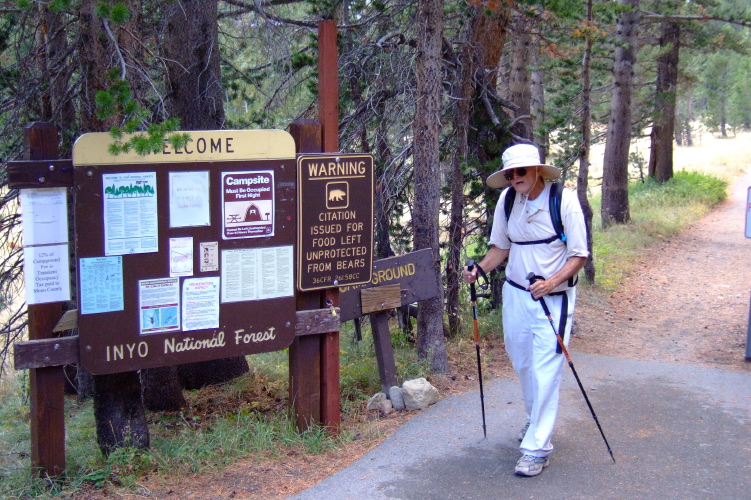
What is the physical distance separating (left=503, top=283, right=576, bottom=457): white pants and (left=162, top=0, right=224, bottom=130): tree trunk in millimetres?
4089

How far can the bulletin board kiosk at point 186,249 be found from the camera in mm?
4461

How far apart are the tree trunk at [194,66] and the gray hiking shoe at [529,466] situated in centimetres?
473

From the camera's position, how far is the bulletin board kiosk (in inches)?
176

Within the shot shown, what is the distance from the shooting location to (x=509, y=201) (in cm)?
506

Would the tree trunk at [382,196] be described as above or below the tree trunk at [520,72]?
below

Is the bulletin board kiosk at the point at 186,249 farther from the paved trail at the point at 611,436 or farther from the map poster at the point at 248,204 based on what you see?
the paved trail at the point at 611,436

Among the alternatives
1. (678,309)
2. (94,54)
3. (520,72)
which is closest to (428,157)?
(94,54)

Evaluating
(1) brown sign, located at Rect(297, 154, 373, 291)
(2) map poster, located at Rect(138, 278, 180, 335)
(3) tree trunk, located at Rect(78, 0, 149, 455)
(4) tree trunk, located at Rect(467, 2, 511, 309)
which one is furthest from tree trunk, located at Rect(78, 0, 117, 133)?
(4) tree trunk, located at Rect(467, 2, 511, 309)

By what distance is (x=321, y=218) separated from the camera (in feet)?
17.5

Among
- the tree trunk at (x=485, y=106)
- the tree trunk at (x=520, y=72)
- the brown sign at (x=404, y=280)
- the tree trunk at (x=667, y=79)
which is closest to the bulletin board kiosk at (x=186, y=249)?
the brown sign at (x=404, y=280)

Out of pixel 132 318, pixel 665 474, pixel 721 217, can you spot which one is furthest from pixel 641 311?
pixel 721 217

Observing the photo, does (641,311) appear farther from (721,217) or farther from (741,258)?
(721,217)

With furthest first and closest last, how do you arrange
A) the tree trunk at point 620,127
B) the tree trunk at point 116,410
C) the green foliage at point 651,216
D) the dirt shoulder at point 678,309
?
the tree trunk at point 620,127 → the green foliage at point 651,216 → the dirt shoulder at point 678,309 → the tree trunk at point 116,410

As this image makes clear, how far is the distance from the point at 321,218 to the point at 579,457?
8.33ft
